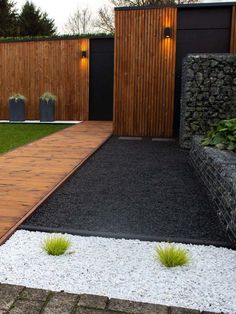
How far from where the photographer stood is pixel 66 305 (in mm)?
1815

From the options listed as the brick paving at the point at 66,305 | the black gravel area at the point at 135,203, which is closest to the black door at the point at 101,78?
the black gravel area at the point at 135,203

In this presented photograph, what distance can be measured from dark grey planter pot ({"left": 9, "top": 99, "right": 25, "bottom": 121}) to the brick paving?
407 inches

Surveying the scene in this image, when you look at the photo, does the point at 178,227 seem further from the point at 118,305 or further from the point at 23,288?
the point at 23,288

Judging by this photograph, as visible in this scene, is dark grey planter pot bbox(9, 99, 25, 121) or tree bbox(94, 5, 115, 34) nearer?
dark grey planter pot bbox(9, 99, 25, 121)

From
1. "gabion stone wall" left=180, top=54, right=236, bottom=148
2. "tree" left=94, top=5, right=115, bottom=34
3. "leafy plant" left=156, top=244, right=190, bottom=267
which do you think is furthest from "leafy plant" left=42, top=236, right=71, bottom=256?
"tree" left=94, top=5, right=115, bottom=34

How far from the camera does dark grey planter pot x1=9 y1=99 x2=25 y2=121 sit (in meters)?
11.6

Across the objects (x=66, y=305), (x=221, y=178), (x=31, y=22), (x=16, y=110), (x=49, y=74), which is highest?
(x=31, y=22)

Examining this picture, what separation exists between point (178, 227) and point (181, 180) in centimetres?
167

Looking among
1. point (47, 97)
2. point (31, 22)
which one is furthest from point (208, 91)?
point (31, 22)

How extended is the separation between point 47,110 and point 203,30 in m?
5.69

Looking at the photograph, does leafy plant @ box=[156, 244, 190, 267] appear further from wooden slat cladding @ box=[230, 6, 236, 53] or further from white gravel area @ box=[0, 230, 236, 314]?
wooden slat cladding @ box=[230, 6, 236, 53]

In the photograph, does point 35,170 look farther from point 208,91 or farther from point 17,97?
point 17,97

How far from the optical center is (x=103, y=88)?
1162cm

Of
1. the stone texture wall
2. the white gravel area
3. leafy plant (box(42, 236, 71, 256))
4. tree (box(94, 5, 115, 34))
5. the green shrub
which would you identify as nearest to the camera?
the white gravel area
